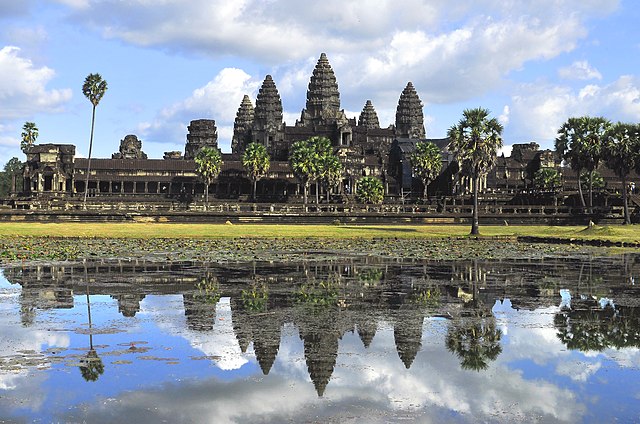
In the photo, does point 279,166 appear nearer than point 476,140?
No

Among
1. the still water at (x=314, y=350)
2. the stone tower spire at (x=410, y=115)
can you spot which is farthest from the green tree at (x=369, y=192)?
the still water at (x=314, y=350)

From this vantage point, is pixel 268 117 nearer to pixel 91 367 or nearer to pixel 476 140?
pixel 476 140

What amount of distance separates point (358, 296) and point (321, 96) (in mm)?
151677

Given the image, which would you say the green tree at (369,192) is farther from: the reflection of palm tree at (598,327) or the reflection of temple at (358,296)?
the reflection of palm tree at (598,327)

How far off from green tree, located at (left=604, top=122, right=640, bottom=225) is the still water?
6019 cm

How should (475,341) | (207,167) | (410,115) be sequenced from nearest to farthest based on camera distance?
(475,341) → (207,167) → (410,115)

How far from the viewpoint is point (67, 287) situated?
24016mm

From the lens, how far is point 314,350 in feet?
49.0

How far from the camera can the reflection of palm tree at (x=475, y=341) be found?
1429cm

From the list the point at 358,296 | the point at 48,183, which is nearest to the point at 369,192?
the point at 48,183

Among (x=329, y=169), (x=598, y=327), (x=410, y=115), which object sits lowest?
(x=598, y=327)

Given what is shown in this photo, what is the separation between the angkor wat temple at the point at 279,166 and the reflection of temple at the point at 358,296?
271 ft

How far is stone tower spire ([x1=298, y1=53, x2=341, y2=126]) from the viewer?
171 metres

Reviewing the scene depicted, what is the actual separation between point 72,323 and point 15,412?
269 inches
